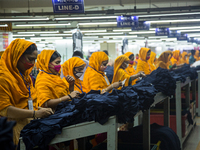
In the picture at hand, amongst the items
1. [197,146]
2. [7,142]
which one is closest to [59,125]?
[7,142]

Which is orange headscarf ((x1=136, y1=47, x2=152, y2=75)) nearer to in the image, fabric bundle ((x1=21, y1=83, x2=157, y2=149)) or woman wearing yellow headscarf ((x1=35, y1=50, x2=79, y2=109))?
woman wearing yellow headscarf ((x1=35, y1=50, x2=79, y2=109))

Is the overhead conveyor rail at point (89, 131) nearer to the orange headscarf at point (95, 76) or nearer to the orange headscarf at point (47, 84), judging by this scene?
the orange headscarf at point (47, 84)

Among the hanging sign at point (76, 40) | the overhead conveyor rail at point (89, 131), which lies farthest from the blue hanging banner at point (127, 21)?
the overhead conveyor rail at point (89, 131)

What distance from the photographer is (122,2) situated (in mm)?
11000

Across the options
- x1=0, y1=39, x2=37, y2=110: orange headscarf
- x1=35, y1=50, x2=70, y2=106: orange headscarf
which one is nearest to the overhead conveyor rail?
x1=0, y1=39, x2=37, y2=110: orange headscarf

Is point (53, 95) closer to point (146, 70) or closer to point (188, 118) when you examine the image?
point (188, 118)

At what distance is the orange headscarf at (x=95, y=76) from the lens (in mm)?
3654

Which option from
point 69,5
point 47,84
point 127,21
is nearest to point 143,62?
point 69,5

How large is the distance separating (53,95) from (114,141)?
37.8 inches

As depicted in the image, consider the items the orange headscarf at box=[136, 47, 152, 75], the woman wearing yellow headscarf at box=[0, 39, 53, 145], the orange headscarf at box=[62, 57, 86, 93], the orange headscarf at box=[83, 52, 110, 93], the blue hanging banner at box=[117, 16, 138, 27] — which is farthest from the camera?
the blue hanging banner at box=[117, 16, 138, 27]

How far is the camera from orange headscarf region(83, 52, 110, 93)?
365 centimetres

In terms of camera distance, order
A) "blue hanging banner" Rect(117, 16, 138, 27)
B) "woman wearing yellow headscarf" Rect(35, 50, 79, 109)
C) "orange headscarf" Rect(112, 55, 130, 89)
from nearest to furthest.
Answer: "woman wearing yellow headscarf" Rect(35, 50, 79, 109), "orange headscarf" Rect(112, 55, 130, 89), "blue hanging banner" Rect(117, 16, 138, 27)

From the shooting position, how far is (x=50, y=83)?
2527 mm

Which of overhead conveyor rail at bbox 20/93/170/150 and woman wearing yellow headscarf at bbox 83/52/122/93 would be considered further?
woman wearing yellow headscarf at bbox 83/52/122/93
